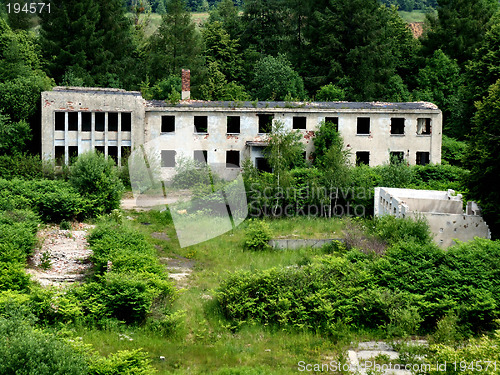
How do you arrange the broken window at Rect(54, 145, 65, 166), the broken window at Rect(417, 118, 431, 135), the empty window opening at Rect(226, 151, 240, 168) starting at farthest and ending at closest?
the broken window at Rect(417, 118, 431, 135) → the empty window opening at Rect(226, 151, 240, 168) → the broken window at Rect(54, 145, 65, 166)

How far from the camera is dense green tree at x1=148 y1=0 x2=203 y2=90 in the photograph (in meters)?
54.7

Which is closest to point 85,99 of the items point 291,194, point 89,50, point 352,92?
point 291,194

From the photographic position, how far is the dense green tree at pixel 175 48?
180 feet

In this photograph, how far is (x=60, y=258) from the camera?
23844mm

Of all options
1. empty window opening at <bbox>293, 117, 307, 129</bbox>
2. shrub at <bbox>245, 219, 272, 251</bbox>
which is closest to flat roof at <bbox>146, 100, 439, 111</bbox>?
empty window opening at <bbox>293, 117, 307, 129</bbox>

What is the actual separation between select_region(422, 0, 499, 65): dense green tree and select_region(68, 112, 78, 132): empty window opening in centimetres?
3346

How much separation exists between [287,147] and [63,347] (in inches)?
849

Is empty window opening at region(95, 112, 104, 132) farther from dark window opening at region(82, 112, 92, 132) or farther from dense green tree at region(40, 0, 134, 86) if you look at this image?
dense green tree at region(40, 0, 134, 86)

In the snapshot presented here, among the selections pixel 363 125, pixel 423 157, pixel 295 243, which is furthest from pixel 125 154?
pixel 423 157

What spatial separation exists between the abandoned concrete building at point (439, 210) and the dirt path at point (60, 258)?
12003 mm

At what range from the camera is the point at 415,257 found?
21.1 metres

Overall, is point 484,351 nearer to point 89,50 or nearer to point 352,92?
point 352,92

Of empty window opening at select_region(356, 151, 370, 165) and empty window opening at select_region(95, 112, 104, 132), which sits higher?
empty window opening at select_region(95, 112, 104, 132)

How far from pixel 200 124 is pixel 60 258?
61.7 feet
